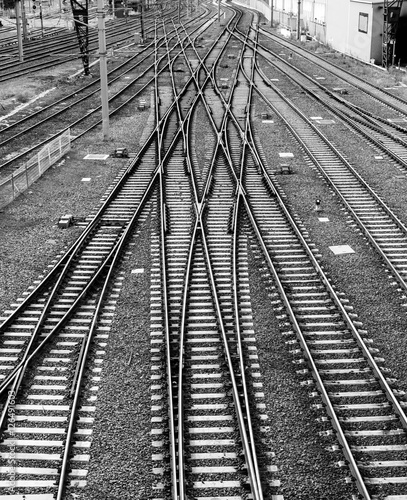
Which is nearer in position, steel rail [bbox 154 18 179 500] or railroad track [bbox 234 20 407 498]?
steel rail [bbox 154 18 179 500]

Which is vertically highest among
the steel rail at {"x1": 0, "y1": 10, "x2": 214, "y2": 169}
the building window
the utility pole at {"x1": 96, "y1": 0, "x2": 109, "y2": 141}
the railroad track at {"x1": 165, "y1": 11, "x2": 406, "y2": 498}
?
the building window

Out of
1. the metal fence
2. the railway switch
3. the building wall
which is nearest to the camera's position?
the metal fence

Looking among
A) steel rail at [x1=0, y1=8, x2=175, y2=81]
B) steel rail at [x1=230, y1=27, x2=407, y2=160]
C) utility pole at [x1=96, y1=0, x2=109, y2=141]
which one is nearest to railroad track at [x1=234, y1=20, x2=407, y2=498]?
steel rail at [x1=230, y1=27, x2=407, y2=160]

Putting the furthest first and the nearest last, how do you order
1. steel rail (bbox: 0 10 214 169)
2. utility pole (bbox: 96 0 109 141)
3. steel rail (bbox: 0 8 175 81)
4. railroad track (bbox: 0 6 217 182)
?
steel rail (bbox: 0 8 175 81)
railroad track (bbox: 0 6 217 182)
utility pole (bbox: 96 0 109 141)
steel rail (bbox: 0 10 214 169)

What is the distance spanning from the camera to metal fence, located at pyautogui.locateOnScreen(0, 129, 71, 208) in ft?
58.9

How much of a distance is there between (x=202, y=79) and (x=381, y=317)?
28.2 m

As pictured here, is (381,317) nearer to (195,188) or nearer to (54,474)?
(54,474)

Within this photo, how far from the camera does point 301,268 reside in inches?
525

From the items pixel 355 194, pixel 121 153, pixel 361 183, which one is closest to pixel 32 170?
pixel 121 153

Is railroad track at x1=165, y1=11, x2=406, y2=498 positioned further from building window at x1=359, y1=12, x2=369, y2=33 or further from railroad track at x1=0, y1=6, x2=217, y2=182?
building window at x1=359, y1=12, x2=369, y2=33

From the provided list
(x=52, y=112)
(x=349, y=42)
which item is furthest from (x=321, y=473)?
(x=349, y=42)

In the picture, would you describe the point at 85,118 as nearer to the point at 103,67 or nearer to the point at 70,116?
the point at 70,116

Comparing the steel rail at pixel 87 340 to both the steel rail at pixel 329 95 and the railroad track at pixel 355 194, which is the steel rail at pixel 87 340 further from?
the steel rail at pixel 329 95

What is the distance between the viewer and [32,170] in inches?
773
